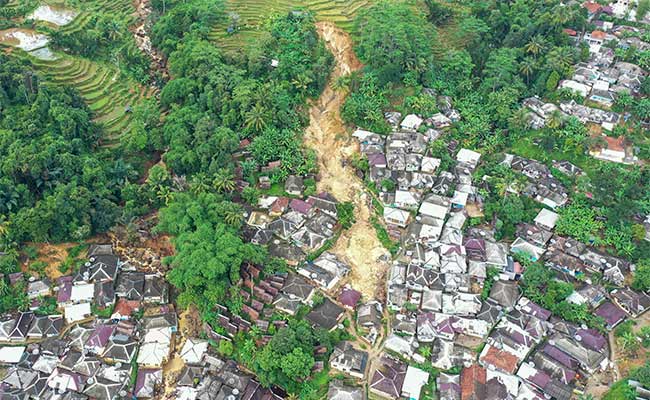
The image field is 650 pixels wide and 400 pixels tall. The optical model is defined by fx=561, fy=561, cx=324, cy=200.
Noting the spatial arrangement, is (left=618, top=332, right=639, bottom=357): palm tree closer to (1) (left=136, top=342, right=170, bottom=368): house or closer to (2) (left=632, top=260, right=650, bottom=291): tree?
(2) (left=632, top=260, right=650, bottom=291): tree

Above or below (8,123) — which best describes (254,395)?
below

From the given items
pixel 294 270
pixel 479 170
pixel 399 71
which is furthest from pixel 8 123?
pixel 479 170

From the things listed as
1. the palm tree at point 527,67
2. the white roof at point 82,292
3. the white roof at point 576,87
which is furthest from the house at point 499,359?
the palm tree at point 527,67

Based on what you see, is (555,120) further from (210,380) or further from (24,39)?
(24,39)

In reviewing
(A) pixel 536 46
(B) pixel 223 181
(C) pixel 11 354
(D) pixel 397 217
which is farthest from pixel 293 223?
(A) pixel 536 46

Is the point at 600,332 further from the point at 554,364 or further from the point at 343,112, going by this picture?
the point at 343,112

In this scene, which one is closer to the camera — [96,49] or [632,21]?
[96,49]
